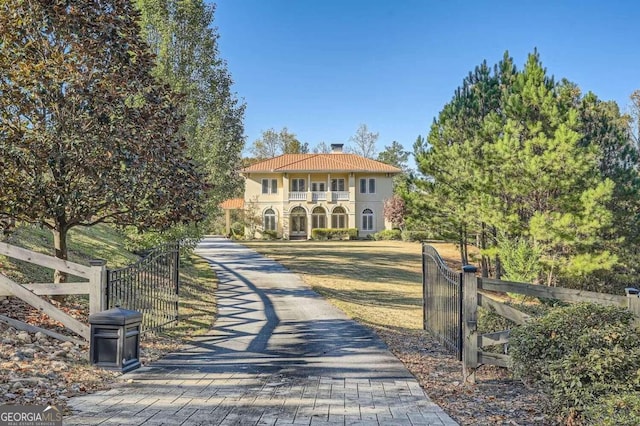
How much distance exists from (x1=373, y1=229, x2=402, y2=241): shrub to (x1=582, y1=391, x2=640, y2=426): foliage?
123ft

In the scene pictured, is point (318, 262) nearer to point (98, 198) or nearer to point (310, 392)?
point (98, 198)

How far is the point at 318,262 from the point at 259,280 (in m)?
7.20

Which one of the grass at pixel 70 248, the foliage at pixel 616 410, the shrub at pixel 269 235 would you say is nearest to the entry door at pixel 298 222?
the shrub at pixel 269 235

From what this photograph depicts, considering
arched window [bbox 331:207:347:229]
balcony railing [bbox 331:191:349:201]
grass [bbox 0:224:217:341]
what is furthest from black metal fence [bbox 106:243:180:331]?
arched window [bbox 331:207:347:229]

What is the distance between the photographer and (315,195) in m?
43.2

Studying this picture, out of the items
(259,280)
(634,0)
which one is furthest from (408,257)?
(634,0)

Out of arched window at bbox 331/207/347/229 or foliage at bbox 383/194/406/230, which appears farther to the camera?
arched window at bbox 331/207/347/229

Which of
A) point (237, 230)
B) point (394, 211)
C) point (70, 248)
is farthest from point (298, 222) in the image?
point (70, 248)

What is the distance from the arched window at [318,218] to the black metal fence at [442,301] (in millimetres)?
33509

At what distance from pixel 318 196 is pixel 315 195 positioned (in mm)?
275

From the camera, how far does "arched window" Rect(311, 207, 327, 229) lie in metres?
43.5

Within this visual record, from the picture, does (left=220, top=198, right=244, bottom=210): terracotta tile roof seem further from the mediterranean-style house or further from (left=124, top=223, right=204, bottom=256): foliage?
(left=124, top=223, right=204, bottom=256): foliage

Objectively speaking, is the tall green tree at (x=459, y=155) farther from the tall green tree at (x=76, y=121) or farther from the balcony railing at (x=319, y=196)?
the balcony railing at (x=319, y=196)

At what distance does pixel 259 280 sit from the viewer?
17094 mm
